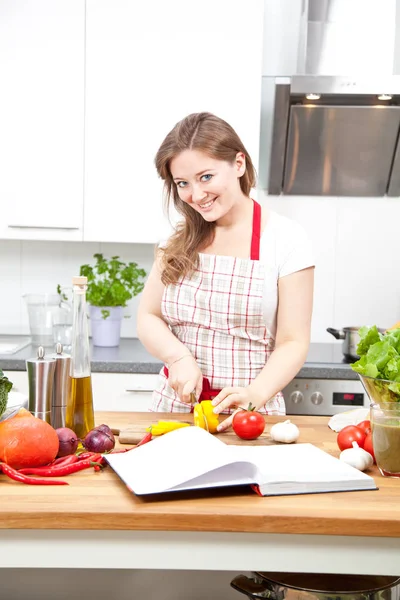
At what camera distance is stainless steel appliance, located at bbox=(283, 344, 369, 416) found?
285cm

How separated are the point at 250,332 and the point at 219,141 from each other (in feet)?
1.83

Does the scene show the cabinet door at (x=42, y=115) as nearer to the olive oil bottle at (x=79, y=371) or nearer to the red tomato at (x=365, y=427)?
the olive oil bottle at (x=79, y=371)

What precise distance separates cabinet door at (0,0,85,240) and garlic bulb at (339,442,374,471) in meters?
1.98

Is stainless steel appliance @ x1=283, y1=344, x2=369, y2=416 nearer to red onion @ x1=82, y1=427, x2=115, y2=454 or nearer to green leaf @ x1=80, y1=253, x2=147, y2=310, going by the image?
green leaf @ x1=80, y1=253, x2=147, y2=310

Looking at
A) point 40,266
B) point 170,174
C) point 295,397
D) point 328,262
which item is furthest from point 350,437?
point 40,266

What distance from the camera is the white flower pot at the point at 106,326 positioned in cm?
324

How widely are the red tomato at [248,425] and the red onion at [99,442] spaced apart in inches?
10.7

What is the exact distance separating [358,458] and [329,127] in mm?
2105

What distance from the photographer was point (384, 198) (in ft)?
11.4

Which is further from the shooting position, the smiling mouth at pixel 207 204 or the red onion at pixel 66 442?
the smiling mouth at pixel 207 204

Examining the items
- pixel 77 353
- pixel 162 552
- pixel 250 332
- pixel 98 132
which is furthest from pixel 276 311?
pixel 98 132

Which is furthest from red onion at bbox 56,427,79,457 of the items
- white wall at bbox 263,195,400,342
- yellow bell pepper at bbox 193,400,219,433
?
white wall at bbox 263,195,400,342

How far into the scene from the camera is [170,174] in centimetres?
204

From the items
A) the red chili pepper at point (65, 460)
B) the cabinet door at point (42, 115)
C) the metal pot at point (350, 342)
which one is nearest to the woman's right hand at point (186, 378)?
the red chili pepper at point (65, 460)
